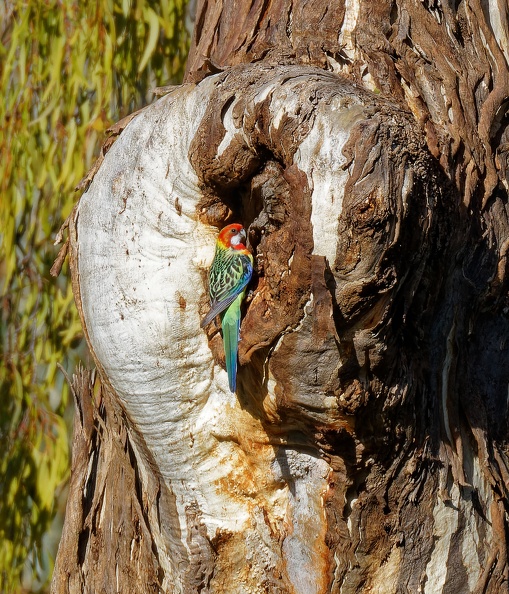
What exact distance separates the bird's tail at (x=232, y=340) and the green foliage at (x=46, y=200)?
62.7 inches

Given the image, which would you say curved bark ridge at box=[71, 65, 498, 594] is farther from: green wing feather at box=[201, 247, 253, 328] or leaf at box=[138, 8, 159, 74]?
leaf at box=[138, 8, 159, 74]

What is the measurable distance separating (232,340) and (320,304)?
0.36 metres

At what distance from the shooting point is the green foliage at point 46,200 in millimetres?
3840

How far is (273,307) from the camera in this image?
7.35ft

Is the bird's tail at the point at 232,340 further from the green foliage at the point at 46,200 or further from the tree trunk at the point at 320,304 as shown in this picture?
the green foliage at the point at 46,200

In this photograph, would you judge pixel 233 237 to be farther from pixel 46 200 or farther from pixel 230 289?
pixel 46 200

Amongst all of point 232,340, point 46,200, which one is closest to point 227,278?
point 232,340

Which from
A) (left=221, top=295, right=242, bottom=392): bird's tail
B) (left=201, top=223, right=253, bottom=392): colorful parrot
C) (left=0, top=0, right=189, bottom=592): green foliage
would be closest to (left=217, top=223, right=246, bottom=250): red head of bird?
(left=201, top=223, right=253, bottom=392): colorful parrot

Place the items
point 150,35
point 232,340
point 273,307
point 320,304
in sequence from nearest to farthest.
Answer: point 320,304 < point 273,307 < point 232,340 < point 150,35

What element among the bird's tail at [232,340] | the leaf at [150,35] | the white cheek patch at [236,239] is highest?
the leaf at [150,35]

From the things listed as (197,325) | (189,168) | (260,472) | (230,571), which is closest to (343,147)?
(189,168)

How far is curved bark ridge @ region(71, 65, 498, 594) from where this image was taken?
208cm

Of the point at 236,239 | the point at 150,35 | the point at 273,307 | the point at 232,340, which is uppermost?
the point at 150,35

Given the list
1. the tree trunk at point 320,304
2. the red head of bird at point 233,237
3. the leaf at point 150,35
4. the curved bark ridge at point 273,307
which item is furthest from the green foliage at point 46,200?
the red head of bird at point 233,237
